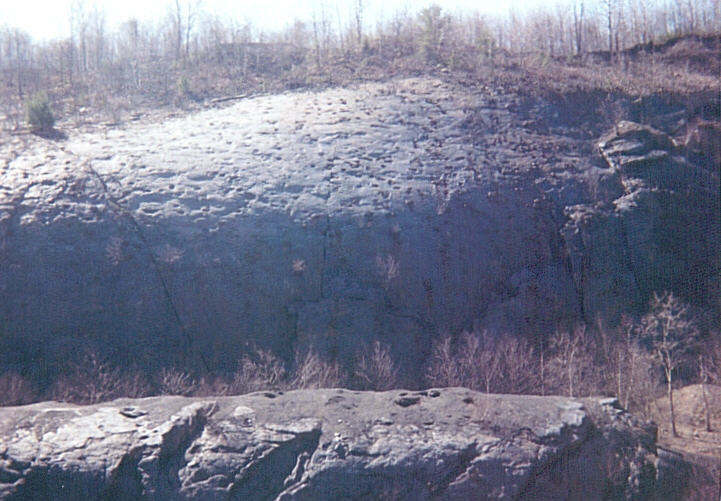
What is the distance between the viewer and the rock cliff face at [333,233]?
14.2 meters

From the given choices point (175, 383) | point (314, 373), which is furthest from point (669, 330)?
point (175, 383)

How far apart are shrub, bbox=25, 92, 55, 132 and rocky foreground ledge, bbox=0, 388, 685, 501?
1114 cm

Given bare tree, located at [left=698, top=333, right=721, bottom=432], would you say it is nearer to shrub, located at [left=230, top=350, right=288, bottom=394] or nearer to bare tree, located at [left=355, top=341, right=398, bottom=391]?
bare tree, located at [left=355, top=341, right=398, bottom=391]

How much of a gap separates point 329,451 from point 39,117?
14055 millimetres

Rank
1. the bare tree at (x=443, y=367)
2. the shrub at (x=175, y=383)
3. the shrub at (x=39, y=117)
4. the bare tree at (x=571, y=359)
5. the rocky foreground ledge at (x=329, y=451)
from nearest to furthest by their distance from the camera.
Answer: the rocky foreground ledge at (x=329, y=451), the shrub at (x=175, y=383), the bare tree at (x=571, y=359), the bare tree at (x=443, y=367), the shrub at (x=39, y=117)

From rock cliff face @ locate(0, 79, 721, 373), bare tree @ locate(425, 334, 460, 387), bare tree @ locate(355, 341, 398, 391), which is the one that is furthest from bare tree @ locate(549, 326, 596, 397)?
bare tree @ locate(355, 341, 398, 391)

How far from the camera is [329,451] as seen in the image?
882 cm

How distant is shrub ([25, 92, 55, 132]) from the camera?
18375mm

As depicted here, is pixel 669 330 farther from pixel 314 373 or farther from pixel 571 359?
pixel 314 373

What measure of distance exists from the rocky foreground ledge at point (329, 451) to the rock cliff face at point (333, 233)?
4536mm

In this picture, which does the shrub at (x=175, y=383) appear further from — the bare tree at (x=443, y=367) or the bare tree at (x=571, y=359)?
the bare tree at (x=571, y=359)

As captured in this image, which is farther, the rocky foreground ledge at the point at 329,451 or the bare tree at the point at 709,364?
the bare tree at the point at 709,364

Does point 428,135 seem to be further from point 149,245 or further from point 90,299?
point 90,299

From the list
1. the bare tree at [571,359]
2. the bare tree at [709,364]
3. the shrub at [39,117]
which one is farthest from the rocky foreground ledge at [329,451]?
the shrub at [39,117]
